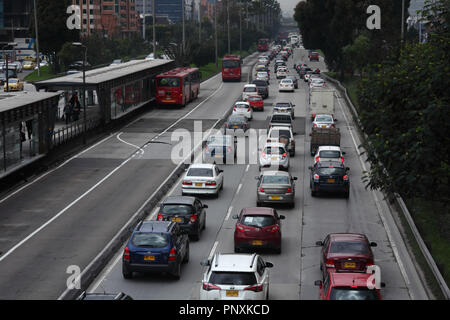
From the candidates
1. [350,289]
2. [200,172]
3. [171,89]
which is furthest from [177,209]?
[171,89]

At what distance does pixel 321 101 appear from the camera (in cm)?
6156

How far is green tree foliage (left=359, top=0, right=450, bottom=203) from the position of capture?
21.5 m

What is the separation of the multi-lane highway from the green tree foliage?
10.9 feet

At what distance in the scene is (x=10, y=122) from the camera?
3612 centimetres

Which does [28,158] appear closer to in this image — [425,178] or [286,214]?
[286,214]

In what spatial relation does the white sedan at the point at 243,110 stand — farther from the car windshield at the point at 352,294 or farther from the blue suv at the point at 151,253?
the car windshield at the point at 352,294

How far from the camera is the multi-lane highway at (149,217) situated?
23125 mm

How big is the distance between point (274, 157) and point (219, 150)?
12.3 feet

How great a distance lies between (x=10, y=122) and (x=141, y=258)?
16.0 metres

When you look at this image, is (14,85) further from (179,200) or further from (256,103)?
(179,200)

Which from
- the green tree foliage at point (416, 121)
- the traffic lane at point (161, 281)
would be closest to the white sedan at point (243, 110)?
the traffic lane at point (161, 281)

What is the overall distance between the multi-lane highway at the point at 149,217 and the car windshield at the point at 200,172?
1169 mm

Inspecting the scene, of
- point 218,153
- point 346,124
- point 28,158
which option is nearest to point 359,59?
point 346,124

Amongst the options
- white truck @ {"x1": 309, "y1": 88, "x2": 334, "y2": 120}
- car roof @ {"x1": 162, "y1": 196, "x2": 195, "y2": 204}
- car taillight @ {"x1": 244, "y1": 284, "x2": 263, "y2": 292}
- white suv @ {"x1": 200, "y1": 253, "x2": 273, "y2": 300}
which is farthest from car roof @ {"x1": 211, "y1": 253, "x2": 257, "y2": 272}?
white truck @ {"x1": 309, "y1": 88, "x2": 334, "y2": 120}
